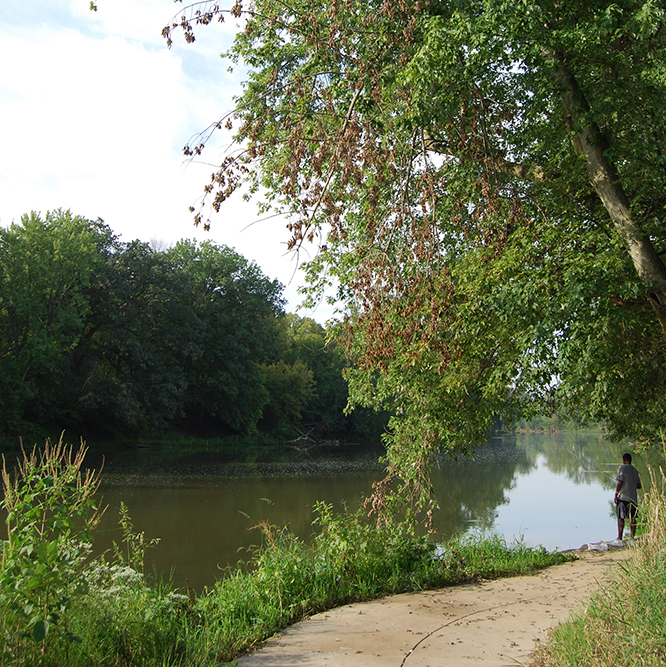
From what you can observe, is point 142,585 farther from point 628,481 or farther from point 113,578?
point 628,481

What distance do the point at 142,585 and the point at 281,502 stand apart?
13.7 meters

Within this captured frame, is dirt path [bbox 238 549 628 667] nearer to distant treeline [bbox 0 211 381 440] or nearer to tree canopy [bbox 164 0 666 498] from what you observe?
tree canopy [bbox 164 0 666 498]

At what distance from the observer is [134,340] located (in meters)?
35.7

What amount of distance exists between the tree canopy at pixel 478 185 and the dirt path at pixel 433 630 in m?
2.22

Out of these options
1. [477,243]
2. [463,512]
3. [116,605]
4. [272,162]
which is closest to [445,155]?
[477,243]

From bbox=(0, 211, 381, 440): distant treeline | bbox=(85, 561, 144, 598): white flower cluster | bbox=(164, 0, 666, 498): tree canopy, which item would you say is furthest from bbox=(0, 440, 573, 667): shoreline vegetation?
bbox=(0, 211, 381, 440): distant treeline

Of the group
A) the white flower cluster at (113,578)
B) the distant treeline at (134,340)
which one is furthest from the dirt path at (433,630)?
the distant treeline at (134,340)

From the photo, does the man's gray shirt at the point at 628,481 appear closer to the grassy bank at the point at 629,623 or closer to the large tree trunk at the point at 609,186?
the large tree trunk at the point at 609,186

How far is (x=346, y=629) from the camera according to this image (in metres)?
4.92

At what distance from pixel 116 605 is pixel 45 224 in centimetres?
3295

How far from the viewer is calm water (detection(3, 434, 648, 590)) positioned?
12.4 meters

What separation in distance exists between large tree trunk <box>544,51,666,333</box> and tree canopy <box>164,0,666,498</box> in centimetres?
2

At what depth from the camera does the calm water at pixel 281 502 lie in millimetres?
12391

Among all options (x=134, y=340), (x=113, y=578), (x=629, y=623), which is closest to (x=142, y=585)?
(x=113, y=578)
